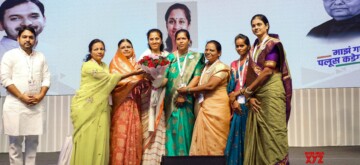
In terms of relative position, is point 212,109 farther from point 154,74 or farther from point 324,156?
point 324,156

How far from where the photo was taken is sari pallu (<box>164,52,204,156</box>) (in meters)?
4.85

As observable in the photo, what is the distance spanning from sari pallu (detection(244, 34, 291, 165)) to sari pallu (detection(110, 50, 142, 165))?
0.85m

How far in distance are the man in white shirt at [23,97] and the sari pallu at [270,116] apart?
1618 millimetres

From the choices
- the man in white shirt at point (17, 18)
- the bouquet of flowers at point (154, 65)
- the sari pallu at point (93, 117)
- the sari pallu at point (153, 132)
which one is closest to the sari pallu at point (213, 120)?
the sari pallu at point (153, 132)

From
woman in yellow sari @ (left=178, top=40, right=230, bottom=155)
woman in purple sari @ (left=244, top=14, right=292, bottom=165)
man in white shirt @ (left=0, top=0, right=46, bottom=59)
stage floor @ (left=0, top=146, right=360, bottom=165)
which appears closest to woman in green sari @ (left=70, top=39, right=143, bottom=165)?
woman in yellow sari @ (left=178, top=40, right=230, bottom=155)

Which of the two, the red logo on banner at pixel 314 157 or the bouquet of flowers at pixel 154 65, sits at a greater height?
the bouquet of flowers at pixel 154 65

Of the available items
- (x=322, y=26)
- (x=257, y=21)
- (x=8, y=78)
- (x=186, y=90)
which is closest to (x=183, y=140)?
(x=186, y=90)

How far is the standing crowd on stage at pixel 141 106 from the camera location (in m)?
4.79

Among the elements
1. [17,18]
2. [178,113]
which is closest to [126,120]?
[178,113]

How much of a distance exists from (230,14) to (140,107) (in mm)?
2490

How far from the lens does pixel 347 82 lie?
7082mm

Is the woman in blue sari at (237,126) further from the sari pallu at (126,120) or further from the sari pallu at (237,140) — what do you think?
the sari pallu at (126,120)

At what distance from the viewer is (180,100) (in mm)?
→ 4852

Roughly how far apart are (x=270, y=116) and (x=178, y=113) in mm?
747
